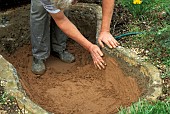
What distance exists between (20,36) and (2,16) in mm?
284

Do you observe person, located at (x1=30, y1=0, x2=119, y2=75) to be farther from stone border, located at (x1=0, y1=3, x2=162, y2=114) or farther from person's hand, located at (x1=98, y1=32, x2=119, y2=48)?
stone border, located at (x1=0, y1=3, x2=162, y2=114)

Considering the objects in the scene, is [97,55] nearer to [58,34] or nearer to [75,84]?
[75,84]

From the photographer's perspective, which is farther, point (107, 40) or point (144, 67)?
point (107, 40)

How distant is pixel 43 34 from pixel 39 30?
7 centimetres

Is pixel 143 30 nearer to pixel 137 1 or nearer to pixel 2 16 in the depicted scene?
pixel 137 1

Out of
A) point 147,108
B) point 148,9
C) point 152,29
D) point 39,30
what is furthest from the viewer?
point 148,9

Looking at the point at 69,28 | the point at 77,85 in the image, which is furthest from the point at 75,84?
the point at 69,28

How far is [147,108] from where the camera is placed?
10.1 feet

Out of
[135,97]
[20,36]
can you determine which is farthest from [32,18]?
[135,97]

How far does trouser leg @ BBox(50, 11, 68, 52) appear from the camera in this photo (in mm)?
4309

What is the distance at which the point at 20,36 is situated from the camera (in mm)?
4582

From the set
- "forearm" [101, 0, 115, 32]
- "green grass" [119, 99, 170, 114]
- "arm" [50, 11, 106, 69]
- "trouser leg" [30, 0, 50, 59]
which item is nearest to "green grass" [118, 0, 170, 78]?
"forearm" [101, 0, 115, 32]

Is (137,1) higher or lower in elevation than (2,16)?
higher

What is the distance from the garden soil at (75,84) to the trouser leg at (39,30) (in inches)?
8.3
